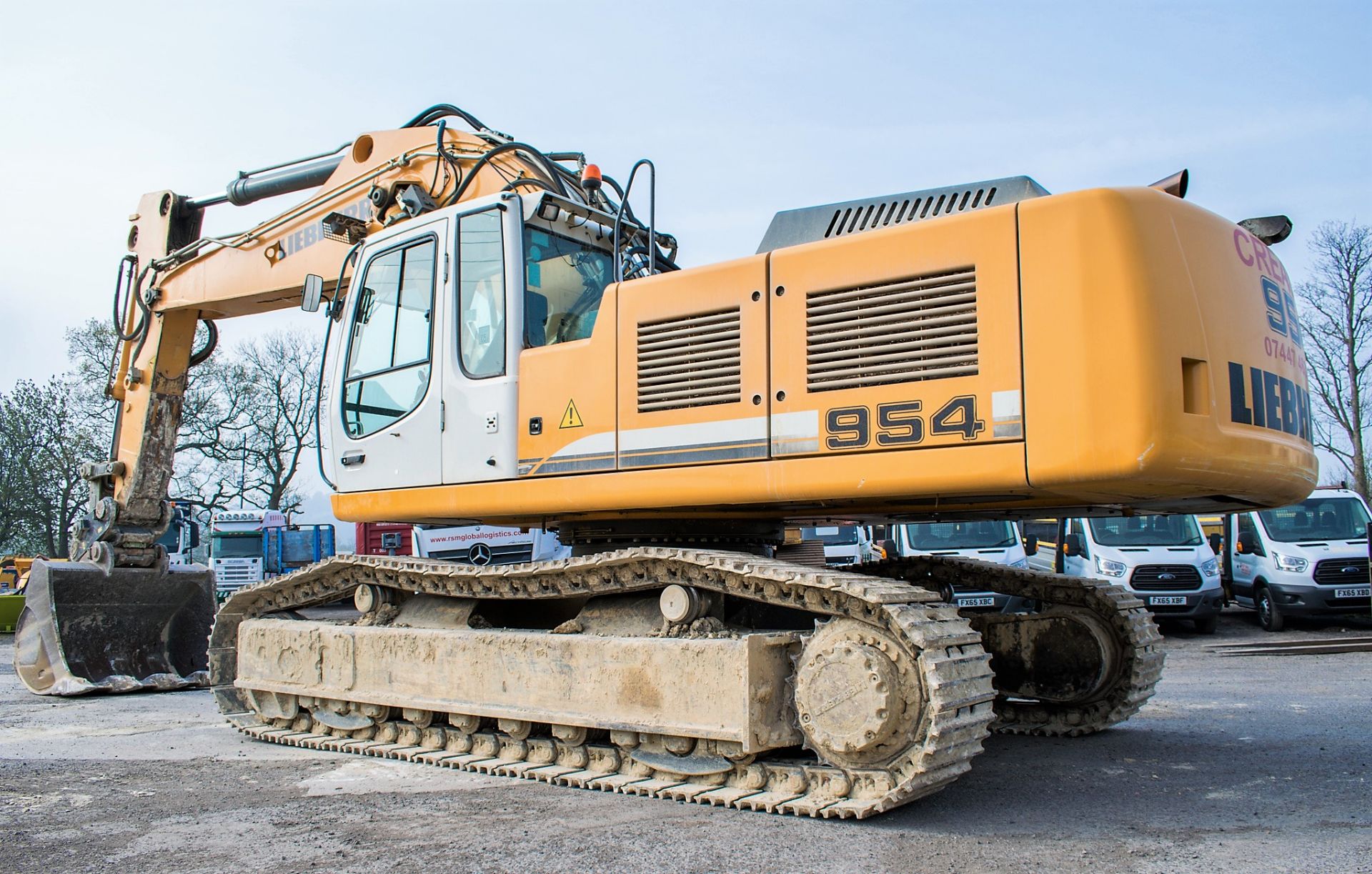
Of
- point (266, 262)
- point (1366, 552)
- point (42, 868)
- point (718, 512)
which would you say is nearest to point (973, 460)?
point (718, 512)

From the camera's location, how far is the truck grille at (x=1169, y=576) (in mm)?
15805

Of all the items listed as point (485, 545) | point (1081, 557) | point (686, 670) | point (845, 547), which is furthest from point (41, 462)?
point (686, 670)

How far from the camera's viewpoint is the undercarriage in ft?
15.3

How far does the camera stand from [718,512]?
18.6ft

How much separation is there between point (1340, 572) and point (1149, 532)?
278cm

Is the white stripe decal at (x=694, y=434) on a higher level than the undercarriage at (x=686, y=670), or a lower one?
higher

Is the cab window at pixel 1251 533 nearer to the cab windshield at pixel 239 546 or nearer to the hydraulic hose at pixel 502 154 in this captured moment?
the hydraulic hose at pixel 502 154

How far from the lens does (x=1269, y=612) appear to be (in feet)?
55.4

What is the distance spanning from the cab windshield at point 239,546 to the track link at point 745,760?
2377 centimetres

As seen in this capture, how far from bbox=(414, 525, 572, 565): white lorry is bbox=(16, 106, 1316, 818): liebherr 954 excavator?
11.6 metres

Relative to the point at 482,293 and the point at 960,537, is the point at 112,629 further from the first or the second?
the point at 960,537

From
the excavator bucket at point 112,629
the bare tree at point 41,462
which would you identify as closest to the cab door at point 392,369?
the excavator bucket at point 112,629

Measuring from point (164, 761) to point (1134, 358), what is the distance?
18.8 feet

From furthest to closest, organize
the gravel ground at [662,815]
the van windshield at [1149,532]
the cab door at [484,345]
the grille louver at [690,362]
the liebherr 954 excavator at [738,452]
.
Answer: the van windshield at [1149,532]
the cab door at [484,345]
the grille louver at [690,362]
the liebherr 954 excavator at [738,452]
the gravel ground at [662,815]
